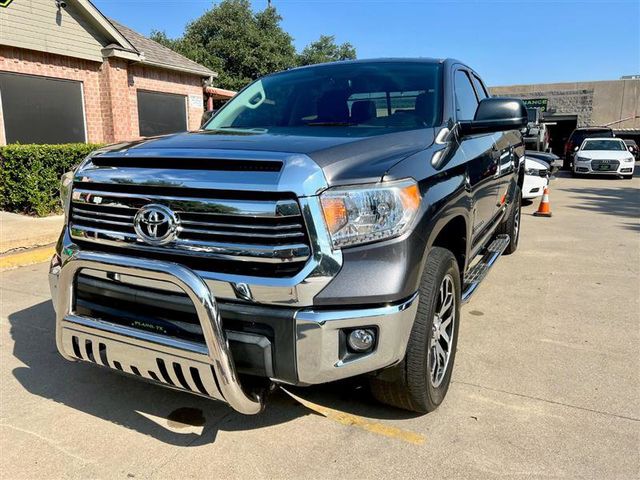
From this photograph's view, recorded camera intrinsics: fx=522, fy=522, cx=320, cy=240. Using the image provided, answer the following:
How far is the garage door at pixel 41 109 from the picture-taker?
10156mm

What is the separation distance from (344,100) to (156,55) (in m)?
12.0

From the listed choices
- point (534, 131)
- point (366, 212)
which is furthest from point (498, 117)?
point (534, 131)

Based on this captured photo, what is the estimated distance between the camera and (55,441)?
2566 millimetres

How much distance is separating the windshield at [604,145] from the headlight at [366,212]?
19446mm

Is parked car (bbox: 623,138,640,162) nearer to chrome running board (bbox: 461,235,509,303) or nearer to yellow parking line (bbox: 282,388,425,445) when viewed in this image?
chrome running board (bbox: 461,235,509,303)

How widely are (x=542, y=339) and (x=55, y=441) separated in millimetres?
3196

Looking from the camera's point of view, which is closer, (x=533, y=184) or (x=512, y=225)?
(x=512, y=225)

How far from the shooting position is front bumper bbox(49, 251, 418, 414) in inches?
82.3

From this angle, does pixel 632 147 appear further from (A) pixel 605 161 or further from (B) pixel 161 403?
(B) pixel 161 403

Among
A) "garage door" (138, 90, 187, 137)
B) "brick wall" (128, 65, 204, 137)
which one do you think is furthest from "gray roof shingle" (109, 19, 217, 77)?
"garage door" (138, 90, 187, 137)

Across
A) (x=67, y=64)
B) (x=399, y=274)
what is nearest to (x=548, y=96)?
(x=67, y=64)

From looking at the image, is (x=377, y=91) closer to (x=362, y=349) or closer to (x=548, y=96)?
(x=362, y=349)

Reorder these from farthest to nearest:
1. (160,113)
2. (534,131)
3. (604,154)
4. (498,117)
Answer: (604,154) < (160,113) < (534,131) < (498,117)

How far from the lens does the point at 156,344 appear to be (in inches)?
87.2
